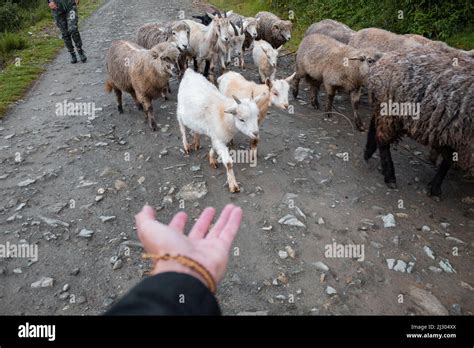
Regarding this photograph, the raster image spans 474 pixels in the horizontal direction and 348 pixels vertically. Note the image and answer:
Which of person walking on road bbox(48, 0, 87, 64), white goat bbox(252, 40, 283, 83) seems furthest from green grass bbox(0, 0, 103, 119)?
white goat bbox(252, 40, 283, 83)

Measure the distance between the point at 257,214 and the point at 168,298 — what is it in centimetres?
389

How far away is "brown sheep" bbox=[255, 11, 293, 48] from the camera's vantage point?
11.6 metres

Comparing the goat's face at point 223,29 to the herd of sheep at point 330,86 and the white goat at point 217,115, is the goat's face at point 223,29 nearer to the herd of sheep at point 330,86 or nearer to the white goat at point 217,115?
the herd of sheep at point 330,86

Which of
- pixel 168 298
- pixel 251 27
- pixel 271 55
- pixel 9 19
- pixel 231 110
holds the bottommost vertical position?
pixel 9 19

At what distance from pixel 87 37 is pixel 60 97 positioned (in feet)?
26.9

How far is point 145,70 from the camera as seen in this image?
25.4ft

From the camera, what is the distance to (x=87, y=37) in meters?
17.0

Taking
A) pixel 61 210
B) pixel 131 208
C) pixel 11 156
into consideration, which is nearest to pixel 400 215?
pixel 131 208

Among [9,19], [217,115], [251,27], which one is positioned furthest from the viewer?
[9,19]
